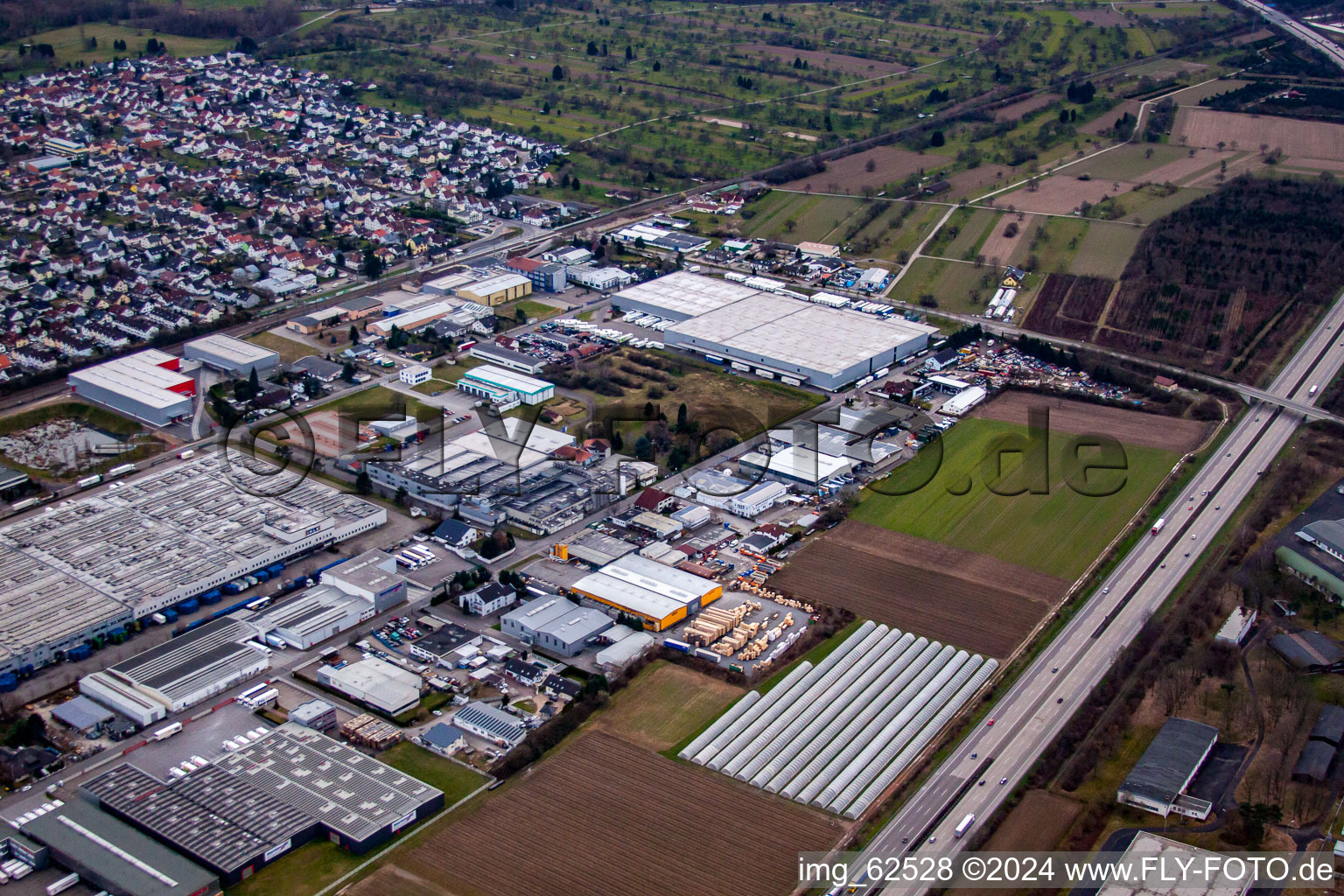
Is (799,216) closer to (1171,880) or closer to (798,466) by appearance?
(798,466)

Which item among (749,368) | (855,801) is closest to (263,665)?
(855,801)

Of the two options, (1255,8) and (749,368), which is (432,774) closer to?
(749,368)

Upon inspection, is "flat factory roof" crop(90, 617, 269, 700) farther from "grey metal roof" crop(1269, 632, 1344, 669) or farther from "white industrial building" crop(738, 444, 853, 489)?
"grey metal roof" crop(1269, 632, 1344, 669)

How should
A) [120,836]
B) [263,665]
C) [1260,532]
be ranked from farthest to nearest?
1. [1260,532]
2. [263,665]
3. [120,836]

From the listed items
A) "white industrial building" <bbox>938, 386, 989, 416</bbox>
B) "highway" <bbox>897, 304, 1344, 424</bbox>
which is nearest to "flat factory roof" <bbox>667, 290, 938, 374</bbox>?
"highway" <bbox>897, 304, 1344, 424</bbox>

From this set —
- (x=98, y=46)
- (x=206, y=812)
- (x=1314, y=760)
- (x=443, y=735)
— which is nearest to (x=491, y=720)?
(x=443, y=735)

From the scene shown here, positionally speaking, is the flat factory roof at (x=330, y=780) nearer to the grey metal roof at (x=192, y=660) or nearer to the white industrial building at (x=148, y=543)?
the grey metal roof at (x=192, y=660)

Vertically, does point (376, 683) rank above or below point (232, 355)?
below

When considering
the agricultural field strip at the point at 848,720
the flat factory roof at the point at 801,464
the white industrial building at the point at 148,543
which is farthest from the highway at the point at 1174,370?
the white industrial building at the point at 148,543
